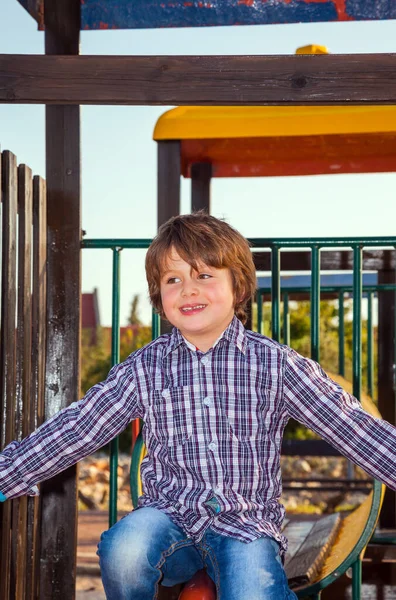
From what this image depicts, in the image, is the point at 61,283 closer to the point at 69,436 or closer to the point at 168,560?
the point at 69,436

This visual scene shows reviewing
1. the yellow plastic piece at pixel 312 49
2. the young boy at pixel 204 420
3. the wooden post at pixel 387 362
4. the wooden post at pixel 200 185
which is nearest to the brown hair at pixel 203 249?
the young boy at pixel 204 420

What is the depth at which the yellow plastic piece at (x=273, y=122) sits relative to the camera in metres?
3.52

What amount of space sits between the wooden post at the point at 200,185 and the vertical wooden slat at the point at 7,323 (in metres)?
1.80

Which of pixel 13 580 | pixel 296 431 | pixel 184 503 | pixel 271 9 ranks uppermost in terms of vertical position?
pixel 271 9

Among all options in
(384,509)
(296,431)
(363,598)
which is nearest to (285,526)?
(384,509)

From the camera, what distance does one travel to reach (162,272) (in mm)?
2193

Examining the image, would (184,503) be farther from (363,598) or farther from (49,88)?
(363,598)

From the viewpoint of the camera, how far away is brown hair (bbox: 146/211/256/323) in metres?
2.16

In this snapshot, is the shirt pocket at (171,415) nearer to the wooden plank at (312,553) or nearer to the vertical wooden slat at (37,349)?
the vertical wooden slat at (37,349)

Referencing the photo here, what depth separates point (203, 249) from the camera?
2160 millimetres

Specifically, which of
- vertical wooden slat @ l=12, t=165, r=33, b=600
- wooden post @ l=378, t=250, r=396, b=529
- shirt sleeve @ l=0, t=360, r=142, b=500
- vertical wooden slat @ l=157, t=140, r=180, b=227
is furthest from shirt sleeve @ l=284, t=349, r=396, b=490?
wooden post @ l=378, t=250, r=396, b=529

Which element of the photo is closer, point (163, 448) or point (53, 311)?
A: point (163, 448)

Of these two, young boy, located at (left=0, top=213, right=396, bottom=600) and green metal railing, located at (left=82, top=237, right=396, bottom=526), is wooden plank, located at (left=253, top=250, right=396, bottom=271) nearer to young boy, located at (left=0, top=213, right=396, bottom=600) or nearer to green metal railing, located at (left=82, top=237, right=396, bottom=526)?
green metal railing, located at (left=82, top=237, right=396, bottom=526)

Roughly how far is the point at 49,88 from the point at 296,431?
10088 mm
